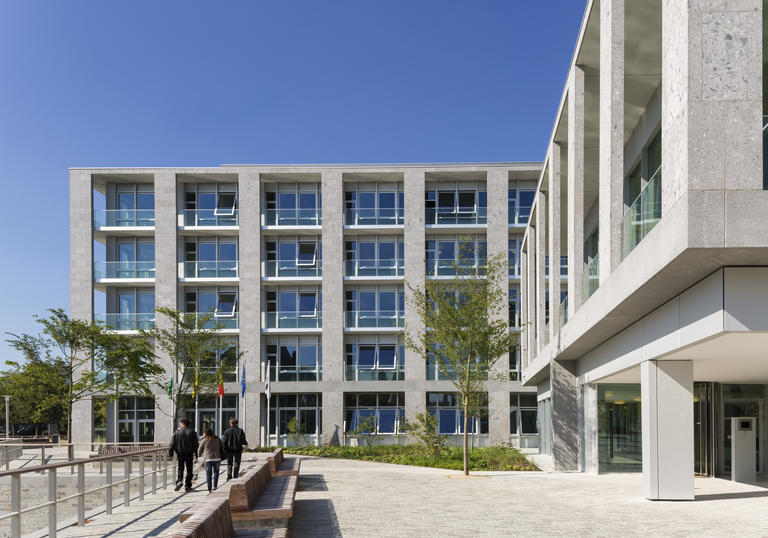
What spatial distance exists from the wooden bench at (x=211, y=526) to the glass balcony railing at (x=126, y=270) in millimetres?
36219

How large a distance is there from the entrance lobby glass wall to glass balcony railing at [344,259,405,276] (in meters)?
22.3

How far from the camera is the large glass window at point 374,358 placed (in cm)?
4219

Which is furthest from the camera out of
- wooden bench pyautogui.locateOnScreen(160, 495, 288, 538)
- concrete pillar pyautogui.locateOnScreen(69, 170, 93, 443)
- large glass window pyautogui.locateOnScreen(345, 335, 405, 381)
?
large glass window pyautogui.locateOnScreen(345, 335, 405, 381)

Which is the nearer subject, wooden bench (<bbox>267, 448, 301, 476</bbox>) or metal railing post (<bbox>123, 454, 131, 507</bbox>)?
metal railing post (<bbox>123, 454, 131, 507</bbox>)

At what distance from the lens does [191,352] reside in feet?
120

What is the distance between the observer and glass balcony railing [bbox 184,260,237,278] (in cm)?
4269

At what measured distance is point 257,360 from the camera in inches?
1642

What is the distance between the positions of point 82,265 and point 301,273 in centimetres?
1193

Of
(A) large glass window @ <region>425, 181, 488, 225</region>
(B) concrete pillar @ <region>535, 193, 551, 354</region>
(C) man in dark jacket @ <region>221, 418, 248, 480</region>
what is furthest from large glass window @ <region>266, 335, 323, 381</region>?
(C) man in dark jacket @ <region>221, 418, 248, 480</region>

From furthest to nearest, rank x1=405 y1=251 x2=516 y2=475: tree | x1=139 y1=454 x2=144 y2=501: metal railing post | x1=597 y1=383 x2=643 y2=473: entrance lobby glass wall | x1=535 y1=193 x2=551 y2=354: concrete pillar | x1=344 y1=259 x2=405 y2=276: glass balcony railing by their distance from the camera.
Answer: x1=344 y1=259 x2=405 y2=276: glass balcony railing
x1=535 y1=193 x2=551 y2=354: concrete pillar
x1=405 y1=251 x2=516 y2=475: tree
x1=597 y1=383 x2=643 y2=473: entrance lobby glass wall
x1=139 y1=454 x2=144 y2=501: metal railing post

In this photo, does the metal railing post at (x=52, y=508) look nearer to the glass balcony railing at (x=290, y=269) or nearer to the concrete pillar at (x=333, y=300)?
the concrete pillar at (x=333, y=300)

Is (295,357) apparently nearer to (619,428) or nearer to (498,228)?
(498,228)

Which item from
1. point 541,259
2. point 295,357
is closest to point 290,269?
point 295,357

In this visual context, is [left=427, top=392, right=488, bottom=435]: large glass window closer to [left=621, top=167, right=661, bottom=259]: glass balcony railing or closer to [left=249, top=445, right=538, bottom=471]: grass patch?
[left=249, top=445, right=538, bottom=471]: grass patch
